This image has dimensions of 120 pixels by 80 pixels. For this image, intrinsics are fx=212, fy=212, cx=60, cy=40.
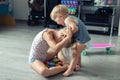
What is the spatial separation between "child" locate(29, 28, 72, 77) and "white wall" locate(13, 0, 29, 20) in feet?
9.39

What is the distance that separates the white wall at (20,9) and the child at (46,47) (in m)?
2.86

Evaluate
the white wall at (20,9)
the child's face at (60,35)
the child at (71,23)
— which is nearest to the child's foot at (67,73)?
the child at (71,23)

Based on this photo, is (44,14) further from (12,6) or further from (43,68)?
(43,68)

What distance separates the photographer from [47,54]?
242cm

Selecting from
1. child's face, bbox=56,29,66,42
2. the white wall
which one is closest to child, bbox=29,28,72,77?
child's face, bbox=56,29,66,42

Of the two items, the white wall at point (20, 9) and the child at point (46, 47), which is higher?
the white wall at point (20, 9)

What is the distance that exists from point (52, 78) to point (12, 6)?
334cm

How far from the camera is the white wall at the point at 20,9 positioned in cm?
505

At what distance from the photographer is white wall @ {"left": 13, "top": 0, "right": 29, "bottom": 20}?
505 cm

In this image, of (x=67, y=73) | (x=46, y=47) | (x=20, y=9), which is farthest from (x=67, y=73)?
(x=20, y=9)

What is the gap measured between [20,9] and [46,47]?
3010mm

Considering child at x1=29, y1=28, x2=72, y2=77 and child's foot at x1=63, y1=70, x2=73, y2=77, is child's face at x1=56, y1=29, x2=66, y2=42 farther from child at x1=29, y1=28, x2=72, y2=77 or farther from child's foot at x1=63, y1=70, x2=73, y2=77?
child's foot at x1=63, y1=70, x2=73, y2=77

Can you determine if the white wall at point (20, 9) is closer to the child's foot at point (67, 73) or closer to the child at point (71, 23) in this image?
the child at point (71, 23)

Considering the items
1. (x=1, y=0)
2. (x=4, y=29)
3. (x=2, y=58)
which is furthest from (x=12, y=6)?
(x=2, y=58)
